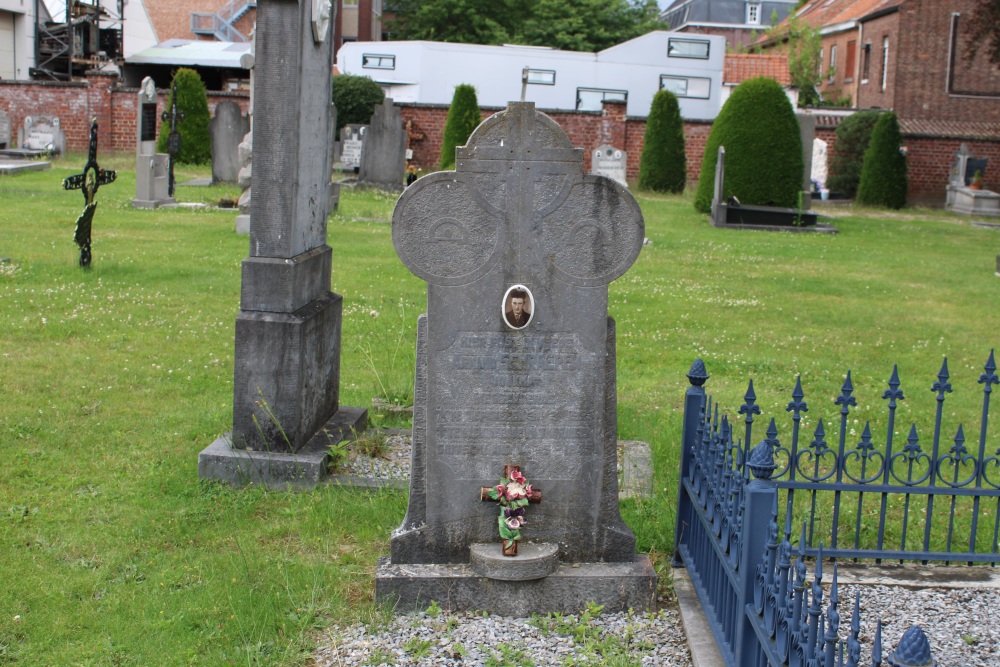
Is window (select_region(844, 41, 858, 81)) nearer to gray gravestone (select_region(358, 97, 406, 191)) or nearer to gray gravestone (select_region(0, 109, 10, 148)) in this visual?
gray gravestone (select_region(358, 97, 406, 191))

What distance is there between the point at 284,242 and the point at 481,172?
1.93m

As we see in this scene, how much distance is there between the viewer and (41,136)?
28156 millimetres

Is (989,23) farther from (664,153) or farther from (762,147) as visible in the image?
(762,147)

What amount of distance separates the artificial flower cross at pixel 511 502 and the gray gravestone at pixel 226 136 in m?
19.1

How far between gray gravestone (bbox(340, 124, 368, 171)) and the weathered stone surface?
22891 mm

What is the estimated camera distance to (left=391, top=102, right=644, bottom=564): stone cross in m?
4.42

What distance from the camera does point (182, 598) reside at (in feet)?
14.4

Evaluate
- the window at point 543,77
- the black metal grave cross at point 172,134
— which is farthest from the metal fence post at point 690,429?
the window at point 543,77

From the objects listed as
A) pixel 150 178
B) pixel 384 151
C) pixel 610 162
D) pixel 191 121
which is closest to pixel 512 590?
pixel 150 178

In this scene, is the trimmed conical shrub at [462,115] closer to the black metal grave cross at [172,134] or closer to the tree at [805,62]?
the black metal grave cross at [172,134]

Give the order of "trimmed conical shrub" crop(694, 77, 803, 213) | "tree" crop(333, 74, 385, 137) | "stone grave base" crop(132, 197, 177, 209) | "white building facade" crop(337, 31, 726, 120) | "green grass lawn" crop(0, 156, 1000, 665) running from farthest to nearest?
1. "white building facade" crop(337, 31, 726, 120)
2. "tree" crop(333, 74, 385, 137)
3. "trimmed conical shrub" crop(694, 77, 803, 213)
4. "stone grave base" crop(132, 197, 177, 209)
5. "green grass lawn" crop(0, 156, 1000, 665)

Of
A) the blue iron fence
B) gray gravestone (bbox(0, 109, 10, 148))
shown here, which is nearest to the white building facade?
gray gravestone (bbox(0, 109, 10, 148))

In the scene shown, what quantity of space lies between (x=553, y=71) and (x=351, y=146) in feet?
39.5

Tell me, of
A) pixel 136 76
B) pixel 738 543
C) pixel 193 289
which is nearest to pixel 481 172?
pixel 738 543
